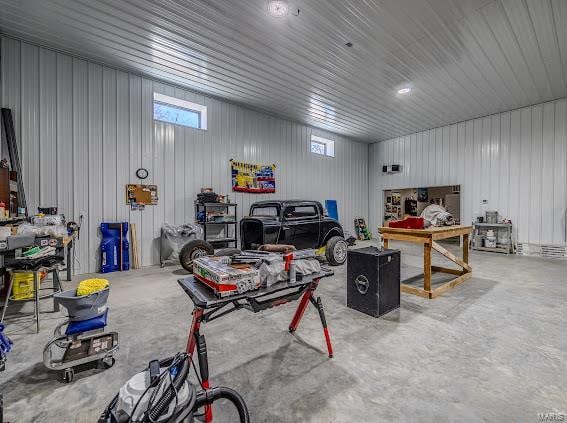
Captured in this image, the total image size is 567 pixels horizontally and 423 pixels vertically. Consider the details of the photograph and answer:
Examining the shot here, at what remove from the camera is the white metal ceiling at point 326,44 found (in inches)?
133

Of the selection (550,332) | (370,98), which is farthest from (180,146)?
(550,332)

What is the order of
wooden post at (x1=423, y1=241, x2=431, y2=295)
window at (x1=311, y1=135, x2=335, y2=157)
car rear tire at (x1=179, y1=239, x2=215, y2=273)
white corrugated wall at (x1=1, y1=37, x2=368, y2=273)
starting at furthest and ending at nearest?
window at (x1=311, y1=135, x2=335, y2=157) → car rear tire at (x1=179, y1=239, x2=215, y2=273) → white corrugated wall at (x1=1, y1=37, x2=368, y2=273) → wooden post at (x1=423, y1=241, x2=431, y2=295)

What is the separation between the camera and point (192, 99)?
5.80 meters

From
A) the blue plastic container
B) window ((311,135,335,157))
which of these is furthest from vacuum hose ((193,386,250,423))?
window ((311,135,335,157))

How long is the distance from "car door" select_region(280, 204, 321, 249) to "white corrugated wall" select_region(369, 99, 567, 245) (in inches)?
216

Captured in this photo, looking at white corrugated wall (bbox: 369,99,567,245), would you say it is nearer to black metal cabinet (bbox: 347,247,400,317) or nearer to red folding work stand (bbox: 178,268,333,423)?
black metal cabinet (bbox: 347,247,400,317)

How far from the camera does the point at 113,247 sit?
4.73 metres

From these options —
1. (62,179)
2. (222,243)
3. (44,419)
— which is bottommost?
(44,419)

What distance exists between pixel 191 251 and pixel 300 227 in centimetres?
212

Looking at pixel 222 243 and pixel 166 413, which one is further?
pixel 222 243

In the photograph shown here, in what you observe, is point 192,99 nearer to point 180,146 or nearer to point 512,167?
point 180,146

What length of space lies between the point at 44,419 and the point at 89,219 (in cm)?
393

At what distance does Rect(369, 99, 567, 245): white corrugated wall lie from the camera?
6.41 metres

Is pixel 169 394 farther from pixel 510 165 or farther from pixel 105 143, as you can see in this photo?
pixel 510 165
